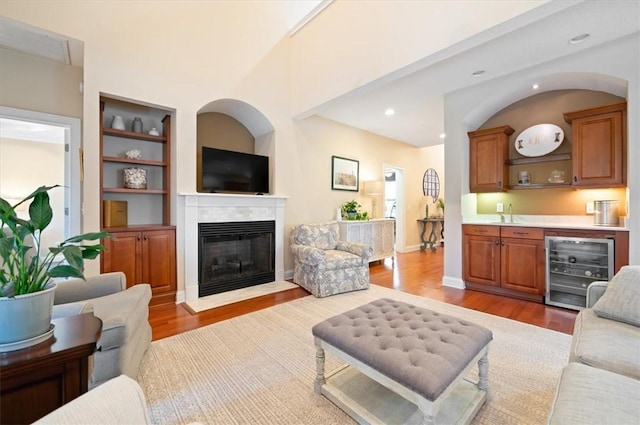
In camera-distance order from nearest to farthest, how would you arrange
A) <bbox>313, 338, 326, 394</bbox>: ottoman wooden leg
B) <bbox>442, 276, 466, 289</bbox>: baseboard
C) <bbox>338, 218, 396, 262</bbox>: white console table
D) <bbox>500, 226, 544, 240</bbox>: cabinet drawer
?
<bbox>313, 338, 326, 394</bbox>: ottoman wooden leg
<bbox>500, 226, 544, 240</bbox>: cabinet drawer
<bbox>442, 276, 466, 289</bbox>: baseboard
<bbox>338, 218, 396, 262</bbox>: white console table

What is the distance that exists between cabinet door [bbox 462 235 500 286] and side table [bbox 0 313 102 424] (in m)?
4.10

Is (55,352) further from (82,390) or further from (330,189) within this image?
(330,189)

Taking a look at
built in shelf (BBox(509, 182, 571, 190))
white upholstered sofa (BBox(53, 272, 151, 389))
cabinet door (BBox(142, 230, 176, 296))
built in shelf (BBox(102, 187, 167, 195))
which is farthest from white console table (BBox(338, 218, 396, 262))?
white upholstered sofa (BBox(53, 272, 151, 389))

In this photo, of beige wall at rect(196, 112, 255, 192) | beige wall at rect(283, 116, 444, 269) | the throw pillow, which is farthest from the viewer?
beige wall at rect(283, 116, 444, 269)

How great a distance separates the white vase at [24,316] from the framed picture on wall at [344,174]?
14.9 ft

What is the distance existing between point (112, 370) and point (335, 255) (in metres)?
2.71

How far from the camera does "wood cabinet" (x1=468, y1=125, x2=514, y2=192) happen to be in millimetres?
3758

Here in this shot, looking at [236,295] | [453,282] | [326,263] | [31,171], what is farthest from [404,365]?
[31,171]

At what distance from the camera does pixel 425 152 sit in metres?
7.82

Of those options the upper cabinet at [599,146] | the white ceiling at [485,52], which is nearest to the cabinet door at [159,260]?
the white ceiling at [485,52]

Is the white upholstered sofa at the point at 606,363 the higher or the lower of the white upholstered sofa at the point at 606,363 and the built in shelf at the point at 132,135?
the lower

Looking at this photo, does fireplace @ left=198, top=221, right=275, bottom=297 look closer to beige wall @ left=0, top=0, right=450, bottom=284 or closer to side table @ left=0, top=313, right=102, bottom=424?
beige wall @ left=0, top=0, right=450, bottom=284

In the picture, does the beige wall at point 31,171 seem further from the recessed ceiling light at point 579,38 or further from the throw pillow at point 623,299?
the recessed ceiling light at point 579,38

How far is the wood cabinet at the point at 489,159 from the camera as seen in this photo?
376 cm
